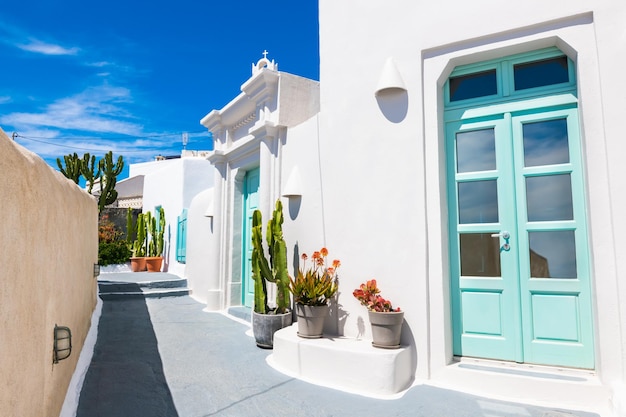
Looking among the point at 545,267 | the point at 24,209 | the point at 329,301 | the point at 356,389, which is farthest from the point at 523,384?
the point at 24,209

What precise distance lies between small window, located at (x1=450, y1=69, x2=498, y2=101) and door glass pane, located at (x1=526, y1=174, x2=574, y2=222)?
1113 millimetres

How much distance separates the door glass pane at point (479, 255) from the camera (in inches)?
172

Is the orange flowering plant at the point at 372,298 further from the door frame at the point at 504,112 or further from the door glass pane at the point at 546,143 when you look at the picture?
the door glass pane at the point at 546,143

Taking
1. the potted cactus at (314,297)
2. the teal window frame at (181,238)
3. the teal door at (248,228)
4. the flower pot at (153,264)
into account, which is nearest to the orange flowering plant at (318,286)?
the potted cactus at (314,297)

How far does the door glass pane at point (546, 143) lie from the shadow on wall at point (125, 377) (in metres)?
4.32

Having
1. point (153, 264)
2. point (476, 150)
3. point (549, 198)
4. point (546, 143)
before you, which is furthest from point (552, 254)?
point (153, 264)

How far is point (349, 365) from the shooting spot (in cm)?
428

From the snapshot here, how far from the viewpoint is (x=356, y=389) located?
4.16m

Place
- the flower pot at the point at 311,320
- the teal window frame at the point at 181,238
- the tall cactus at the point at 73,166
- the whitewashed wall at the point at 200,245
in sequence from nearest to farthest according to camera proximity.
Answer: the flower pot at the point at 311,320 → the whitewashed wall at the point at 200,245 → the teal window frame at the point at 181,238 → the tall cactus at the point at 73,166

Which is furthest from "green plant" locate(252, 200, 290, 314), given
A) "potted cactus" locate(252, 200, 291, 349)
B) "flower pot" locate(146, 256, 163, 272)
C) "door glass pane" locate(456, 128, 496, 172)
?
"flower pot" locate(146, 256, 163, 272)

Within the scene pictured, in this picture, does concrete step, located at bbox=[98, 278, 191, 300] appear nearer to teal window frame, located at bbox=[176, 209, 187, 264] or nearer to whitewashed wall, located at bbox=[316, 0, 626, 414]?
teal window frame, located at bbox=[176, 209, 187, 264]

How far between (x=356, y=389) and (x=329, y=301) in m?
1.30

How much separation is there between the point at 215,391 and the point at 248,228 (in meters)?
4.45

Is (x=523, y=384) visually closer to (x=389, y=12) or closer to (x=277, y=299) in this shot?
(x=277, y=299)
